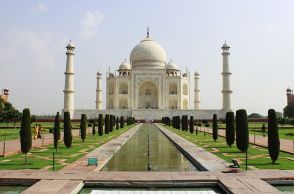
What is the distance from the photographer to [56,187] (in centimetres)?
555

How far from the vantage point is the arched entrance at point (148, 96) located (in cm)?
4484

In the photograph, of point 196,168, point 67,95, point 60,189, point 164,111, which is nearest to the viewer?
point 60,189

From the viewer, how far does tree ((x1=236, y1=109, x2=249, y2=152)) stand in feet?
32.1

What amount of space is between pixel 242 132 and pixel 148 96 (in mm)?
35601

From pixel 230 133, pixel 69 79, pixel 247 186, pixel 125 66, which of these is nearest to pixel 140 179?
pixel 247 186

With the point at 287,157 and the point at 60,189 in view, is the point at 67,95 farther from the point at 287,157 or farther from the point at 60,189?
the point at 60,189

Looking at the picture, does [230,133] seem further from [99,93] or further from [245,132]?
[99,93]

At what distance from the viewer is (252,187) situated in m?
5.55

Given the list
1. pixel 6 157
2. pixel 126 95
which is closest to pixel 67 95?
pixel 126 95

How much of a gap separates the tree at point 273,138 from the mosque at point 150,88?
29.0 m

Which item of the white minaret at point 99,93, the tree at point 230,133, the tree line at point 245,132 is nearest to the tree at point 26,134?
the tree line at point 245,132

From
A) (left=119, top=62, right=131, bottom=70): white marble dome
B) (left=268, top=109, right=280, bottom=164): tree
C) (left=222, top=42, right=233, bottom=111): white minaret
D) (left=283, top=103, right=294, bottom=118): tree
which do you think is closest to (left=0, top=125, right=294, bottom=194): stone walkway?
(left=268, top=109, right=280, bottom=164): tree

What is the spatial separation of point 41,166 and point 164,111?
31.8m

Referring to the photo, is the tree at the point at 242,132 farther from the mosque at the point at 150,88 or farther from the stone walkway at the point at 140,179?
the mosque at the point at 150,88
